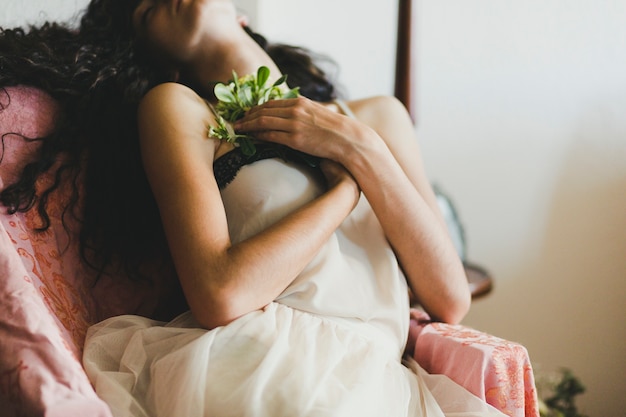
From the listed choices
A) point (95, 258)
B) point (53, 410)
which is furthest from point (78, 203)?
point (53, 410)

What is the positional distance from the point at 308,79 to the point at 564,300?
4.19ft

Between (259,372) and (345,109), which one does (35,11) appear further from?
(259,372)

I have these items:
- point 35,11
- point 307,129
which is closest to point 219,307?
point 307,129

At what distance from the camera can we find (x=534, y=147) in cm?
220

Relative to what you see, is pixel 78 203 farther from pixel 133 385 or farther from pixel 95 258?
pixel 133 385

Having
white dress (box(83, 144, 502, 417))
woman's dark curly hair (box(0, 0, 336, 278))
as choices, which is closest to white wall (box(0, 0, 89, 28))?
woman's dark curly hair (box(0, 0, 336, 278))

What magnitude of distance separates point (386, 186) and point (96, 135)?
1.97ft

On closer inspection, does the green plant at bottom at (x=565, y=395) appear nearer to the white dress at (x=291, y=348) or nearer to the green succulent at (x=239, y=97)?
the white dress at (x=291, y=348)

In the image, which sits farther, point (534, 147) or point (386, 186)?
point (534, 147)

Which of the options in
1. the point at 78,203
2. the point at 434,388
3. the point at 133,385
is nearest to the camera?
the point at 133,385

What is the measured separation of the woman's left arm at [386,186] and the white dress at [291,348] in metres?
0.05

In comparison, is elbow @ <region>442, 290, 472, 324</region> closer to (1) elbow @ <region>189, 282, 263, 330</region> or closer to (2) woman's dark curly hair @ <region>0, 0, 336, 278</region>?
(1) elbow @ <region>189, 282, 263, 330</region>

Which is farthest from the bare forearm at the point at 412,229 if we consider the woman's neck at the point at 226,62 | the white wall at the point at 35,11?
the white wall at the point at 35,11

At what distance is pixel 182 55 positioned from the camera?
139 cm
